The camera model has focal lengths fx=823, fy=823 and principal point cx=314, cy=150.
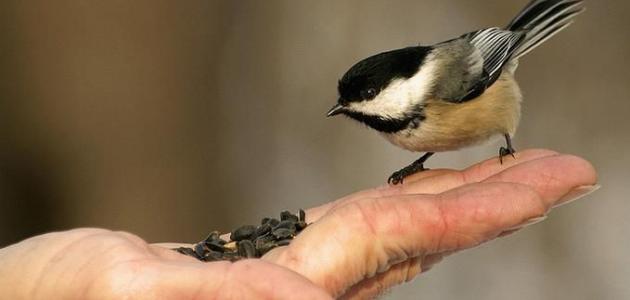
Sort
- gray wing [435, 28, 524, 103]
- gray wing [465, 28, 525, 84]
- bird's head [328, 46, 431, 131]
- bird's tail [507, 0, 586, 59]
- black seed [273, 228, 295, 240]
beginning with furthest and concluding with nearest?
bird's tail [507, 0, 586, 59], gray wing [465, 28, 525, 84], gray wing [435, 28, 524, 103], bird's head [328, 46, 431, 131], black seed [273, 228, 295, 240]

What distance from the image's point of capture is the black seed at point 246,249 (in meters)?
1.19

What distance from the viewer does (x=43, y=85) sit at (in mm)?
1868

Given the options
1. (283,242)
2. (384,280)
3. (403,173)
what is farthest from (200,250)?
(403,173)

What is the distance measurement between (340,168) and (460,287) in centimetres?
46

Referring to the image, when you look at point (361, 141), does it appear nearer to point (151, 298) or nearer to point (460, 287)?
point (460, 287)

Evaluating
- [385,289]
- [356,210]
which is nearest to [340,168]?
[385,289]

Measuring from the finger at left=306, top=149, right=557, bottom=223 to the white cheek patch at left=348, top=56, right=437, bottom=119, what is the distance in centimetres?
12

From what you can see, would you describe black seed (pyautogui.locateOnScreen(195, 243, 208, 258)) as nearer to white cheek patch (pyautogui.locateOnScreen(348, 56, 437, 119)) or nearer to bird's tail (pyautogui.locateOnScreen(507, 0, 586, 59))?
white cheek patch (pyautogui.locateOnScreen(348, 56, 437, 119))

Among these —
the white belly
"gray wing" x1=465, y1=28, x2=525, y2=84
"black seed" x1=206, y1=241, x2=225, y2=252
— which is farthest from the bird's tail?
"black seed" x1=206, y1=241, x2=225, y2=252

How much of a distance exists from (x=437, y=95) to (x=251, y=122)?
0.93 m

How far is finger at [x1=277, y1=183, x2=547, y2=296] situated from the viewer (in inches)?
38.9

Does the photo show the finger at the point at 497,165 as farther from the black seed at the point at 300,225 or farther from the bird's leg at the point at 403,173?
the black seed at the point at 300,225

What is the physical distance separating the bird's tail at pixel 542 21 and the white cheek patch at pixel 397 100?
0.35 m

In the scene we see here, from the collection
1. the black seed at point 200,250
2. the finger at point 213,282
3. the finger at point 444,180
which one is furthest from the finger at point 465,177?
the finger at point 213,282
